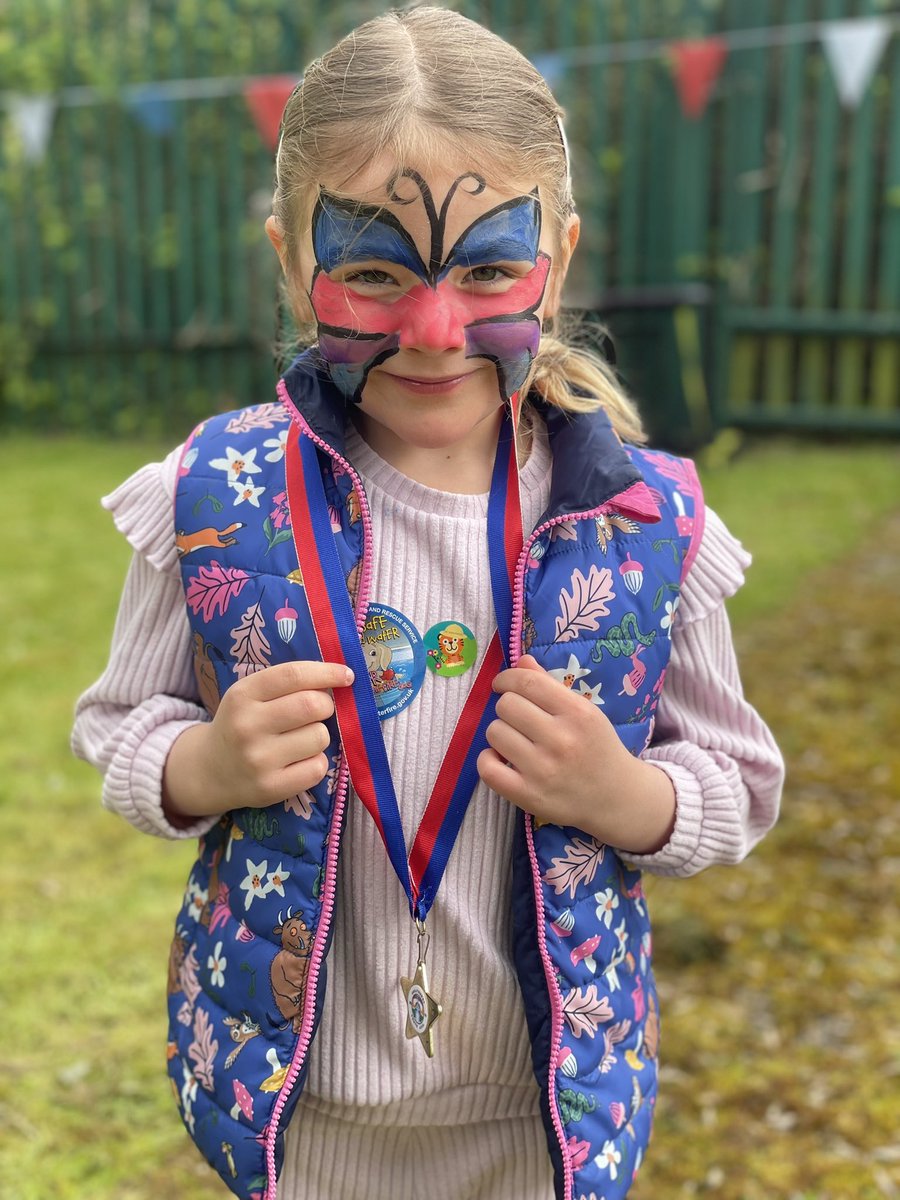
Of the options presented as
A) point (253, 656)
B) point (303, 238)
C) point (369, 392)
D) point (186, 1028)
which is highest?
point (303, 238)

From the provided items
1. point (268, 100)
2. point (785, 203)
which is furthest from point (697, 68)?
point (268, 100)

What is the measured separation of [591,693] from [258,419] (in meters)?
0.50

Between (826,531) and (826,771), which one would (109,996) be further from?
(826,531)

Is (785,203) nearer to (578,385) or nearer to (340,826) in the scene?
(578,385)

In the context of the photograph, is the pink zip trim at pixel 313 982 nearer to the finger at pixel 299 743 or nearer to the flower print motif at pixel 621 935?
the finger at pixel 299 743

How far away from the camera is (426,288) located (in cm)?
133

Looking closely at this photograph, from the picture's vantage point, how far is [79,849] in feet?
11.6

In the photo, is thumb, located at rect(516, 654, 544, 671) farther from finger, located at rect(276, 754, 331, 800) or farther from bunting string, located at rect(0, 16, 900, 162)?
bunting string, located at rect(0, 16, 900, 162)

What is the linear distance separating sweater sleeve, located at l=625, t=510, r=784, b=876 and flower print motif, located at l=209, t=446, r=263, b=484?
508mm

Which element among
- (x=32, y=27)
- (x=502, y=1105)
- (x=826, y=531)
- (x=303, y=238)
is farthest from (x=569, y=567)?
(x=32, y=27)

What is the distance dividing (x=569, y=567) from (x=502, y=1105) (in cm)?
64

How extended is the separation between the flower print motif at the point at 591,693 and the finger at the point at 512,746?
0.09 m

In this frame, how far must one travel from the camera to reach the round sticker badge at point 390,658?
4.65ft

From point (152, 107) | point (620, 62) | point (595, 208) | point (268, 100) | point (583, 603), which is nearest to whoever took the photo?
point (583, 603)
